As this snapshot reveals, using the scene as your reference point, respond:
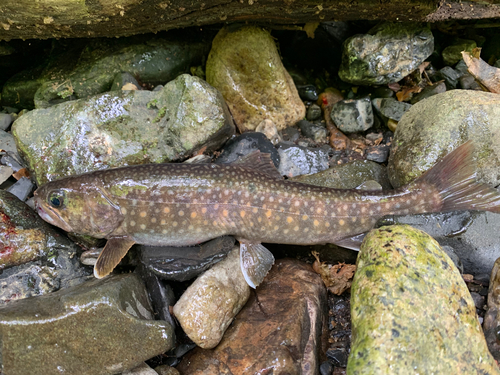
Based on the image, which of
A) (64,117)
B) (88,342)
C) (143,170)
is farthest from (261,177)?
(64,117)

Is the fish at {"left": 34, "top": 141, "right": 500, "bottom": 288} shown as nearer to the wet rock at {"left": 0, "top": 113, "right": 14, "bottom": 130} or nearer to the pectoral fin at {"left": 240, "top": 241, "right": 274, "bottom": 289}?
the pectoral fin at {"left": 240, "top": 241, "right": 274, "bottom": 289}

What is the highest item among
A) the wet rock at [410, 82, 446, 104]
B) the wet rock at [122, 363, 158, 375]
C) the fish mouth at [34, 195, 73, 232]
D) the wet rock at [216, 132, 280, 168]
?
the fish mouth at [34, 195, 73, 232]

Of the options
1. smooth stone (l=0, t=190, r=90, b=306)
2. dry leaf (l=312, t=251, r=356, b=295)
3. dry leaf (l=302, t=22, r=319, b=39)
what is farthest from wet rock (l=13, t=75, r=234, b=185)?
dry leaf (l=312, t=251, r=356, b=295)

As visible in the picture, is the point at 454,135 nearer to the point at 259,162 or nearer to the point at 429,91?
the point at 429,91

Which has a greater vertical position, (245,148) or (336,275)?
(245,148)

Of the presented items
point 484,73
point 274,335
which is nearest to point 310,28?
point 484,73

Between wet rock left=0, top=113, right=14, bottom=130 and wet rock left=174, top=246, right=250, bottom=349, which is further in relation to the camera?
wet rock left=0, top=113, right=14, bottom=130

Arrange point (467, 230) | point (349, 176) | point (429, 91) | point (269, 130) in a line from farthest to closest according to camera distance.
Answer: point (429, 91), point (269, 130), point (349, 176), point (467, 230)
